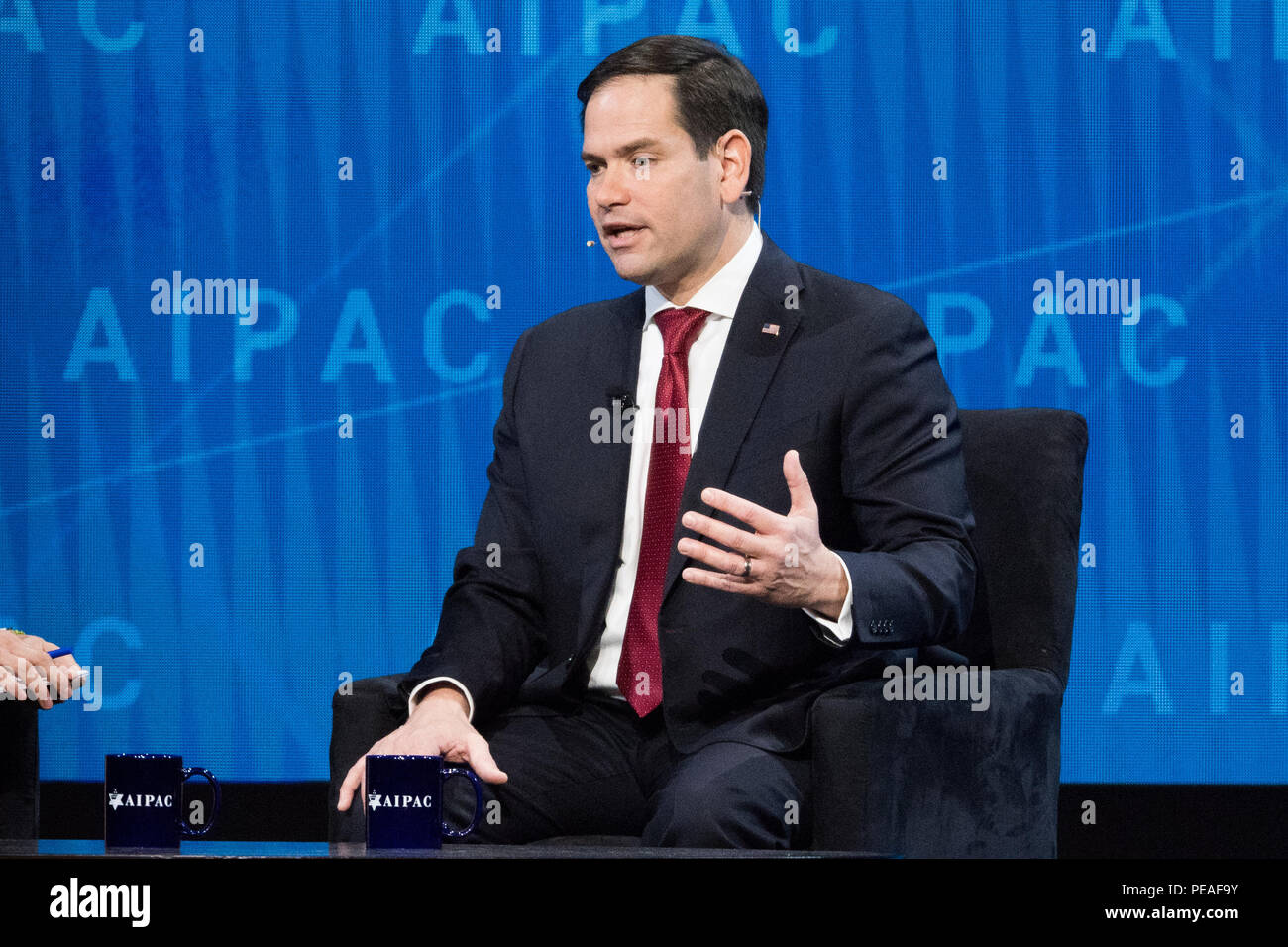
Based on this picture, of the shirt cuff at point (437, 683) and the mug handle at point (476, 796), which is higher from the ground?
the shirt cuff at point (437, 683)

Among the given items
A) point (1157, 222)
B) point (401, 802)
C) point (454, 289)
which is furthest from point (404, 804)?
point (1157, 222)

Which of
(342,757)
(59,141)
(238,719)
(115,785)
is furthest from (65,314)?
(115,785)

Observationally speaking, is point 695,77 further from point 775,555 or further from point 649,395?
point 775,555

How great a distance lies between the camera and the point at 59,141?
139 inches

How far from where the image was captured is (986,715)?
6.77 feet

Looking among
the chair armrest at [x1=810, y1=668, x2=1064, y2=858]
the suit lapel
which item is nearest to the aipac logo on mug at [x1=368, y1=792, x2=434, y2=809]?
the chair armrest at [x1=810, y1=668, x2=1064, y2=858]

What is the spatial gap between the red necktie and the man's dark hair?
1.16 ft

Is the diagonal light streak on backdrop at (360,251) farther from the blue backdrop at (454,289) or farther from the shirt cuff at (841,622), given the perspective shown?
the shirt cuff at (841,622)

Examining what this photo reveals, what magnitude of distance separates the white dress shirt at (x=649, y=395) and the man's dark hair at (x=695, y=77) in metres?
0.19

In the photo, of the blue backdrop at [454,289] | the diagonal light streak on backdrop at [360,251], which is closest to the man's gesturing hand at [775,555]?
the blue backdrop at [454,289]

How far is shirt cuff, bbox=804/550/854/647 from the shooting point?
6.44 ft

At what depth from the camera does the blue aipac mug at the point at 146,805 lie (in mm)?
1591
